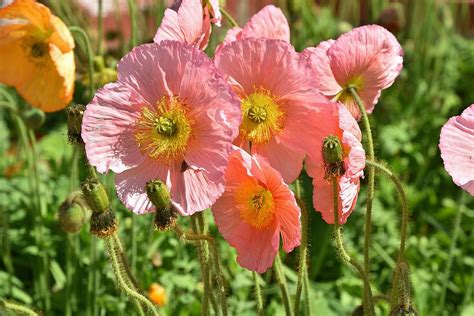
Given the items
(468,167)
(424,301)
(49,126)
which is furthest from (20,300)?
(49,126)

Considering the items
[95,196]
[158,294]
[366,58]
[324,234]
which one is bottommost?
[324,234]

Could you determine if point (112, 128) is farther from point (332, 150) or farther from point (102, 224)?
point (332, 150)

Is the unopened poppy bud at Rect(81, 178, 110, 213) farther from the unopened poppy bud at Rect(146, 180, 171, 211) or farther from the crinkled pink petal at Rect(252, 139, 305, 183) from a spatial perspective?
the crinkled pink petal at Rect(252, 139, 305, 183)

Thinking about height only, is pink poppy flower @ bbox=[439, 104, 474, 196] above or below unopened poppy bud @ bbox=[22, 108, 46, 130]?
above

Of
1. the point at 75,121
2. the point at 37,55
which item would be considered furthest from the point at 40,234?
the point at 75,121

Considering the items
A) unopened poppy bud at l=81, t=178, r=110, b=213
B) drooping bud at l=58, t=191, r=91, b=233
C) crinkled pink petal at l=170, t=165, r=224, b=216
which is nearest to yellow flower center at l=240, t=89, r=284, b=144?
crinkled pink petal at l=170, t=165, r=224, b=216

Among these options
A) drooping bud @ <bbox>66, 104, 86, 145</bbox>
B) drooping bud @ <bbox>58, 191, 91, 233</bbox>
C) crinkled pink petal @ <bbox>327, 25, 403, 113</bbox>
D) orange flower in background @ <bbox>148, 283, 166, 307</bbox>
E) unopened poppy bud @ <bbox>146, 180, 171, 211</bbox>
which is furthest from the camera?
orange flower in background @ <bbox>148, 283, 166, 307</bbox>

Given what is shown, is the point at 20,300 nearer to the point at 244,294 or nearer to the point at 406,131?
the point at 244,294
